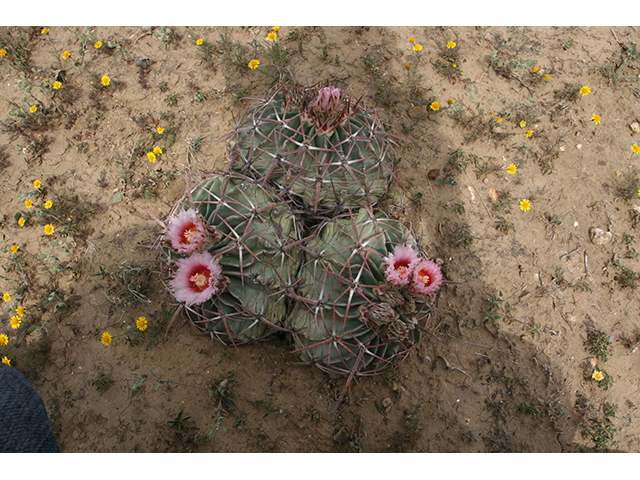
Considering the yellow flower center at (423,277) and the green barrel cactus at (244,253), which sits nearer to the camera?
the yellow flower center at (423,277)

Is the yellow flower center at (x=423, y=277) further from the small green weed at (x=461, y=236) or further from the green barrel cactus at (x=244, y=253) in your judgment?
the small green weed at (x=461, y=236)

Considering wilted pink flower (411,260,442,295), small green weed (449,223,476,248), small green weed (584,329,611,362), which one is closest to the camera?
wilted pink flower (411,260,442,295)

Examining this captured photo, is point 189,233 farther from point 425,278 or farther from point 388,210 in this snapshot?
point 388,210

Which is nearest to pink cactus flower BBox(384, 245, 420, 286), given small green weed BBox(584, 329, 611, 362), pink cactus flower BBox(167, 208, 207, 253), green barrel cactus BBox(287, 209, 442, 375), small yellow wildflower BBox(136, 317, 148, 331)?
green barrel cactus BBox(287, 209, 442, 375)

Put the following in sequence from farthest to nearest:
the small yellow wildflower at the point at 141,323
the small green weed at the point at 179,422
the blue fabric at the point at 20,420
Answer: the small yellow wildflower at the point at 141,323 → the small green weed at the point at 179,422 → the blue fabric at the point at 20,420

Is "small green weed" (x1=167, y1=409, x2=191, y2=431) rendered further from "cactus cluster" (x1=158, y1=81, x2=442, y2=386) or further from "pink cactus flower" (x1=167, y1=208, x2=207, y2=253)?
"pink cactus flower" (x1=167, y1=208, x2=207, y2=253)

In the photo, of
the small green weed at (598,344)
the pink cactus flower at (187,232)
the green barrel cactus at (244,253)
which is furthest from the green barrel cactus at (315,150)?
the small green weed at (598,344)
